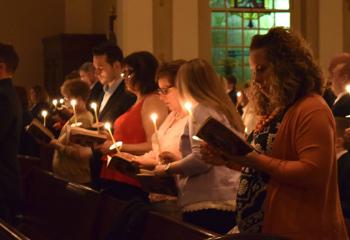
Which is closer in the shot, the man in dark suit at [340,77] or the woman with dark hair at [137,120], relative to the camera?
the woman with dark hair at [137,120]

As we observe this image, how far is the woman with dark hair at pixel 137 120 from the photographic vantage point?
5.15m

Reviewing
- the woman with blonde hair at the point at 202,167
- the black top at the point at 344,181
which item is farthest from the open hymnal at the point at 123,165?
the black top at the point at 344,181

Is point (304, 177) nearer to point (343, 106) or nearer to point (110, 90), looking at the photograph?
point (343, 106)

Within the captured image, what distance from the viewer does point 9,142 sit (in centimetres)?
521

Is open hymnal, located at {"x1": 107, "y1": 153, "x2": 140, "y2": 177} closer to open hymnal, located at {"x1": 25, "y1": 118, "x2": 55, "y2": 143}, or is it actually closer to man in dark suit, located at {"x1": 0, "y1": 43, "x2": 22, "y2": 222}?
man in dark suit, located at {"x1": 0, "y1": 43, "x2": 22, "y2": 222}

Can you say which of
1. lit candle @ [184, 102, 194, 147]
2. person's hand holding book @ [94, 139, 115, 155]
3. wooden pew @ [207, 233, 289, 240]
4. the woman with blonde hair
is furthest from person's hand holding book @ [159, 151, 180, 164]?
wooden pew @ [207, 233, 289, 240]

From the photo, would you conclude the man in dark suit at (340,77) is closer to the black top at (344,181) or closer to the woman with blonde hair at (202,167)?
the black top at (344,181)

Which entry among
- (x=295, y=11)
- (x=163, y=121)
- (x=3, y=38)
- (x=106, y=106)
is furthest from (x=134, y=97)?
(x=3, y=38)

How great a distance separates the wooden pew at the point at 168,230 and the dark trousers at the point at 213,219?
6.6 inches

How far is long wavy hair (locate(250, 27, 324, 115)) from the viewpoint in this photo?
3.11m

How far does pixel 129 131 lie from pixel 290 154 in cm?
225

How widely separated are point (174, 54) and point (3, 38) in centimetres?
→ 496

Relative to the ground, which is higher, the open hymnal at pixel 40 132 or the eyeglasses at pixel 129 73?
the eyeglasses at pixel 129 73

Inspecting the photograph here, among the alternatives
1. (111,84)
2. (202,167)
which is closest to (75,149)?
(111,84)
